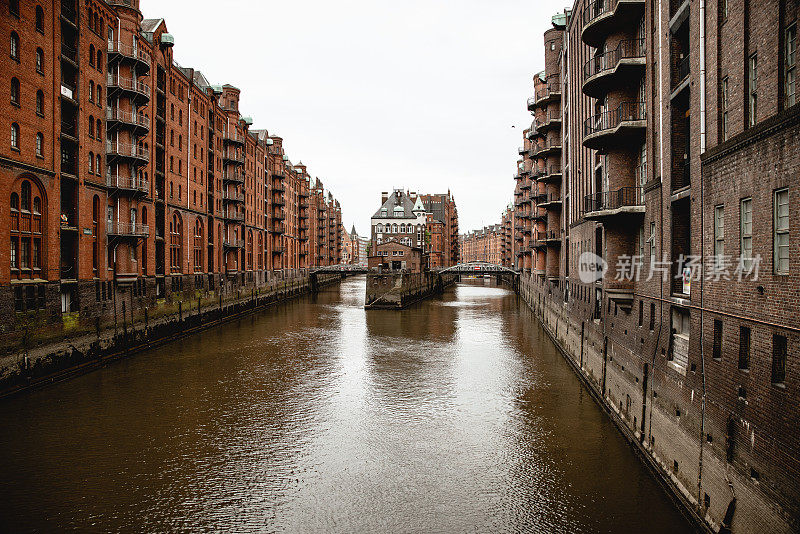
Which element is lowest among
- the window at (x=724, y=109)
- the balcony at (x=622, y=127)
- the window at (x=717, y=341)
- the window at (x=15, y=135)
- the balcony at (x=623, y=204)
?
the window at (x=717, y=341)

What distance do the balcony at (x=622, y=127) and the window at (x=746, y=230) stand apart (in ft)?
24.3

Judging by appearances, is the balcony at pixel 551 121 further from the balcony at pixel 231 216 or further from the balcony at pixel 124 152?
the balcony at pixel 231 216

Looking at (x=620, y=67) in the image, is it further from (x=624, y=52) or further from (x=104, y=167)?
(x=104, y=167)

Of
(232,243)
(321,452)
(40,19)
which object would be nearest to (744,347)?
(321,452)

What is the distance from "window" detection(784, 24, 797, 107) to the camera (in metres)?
7.79

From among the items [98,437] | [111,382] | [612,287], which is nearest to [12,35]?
[111,382]

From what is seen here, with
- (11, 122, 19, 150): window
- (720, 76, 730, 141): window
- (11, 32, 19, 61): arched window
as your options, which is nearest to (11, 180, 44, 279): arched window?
(11, 122, 19, 150): window

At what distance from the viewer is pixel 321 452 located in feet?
47.3

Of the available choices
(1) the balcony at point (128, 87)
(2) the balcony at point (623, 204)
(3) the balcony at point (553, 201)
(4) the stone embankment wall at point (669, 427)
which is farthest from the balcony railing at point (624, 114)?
(1) the balcony at point (128, 87)

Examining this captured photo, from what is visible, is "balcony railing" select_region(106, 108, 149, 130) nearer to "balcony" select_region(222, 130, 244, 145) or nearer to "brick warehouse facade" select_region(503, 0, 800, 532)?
"balcony" select_region(222, 130, 244, 145)

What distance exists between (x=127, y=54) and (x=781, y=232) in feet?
110

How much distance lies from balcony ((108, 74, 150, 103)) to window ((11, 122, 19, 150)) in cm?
899

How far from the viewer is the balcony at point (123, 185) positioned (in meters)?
30.7

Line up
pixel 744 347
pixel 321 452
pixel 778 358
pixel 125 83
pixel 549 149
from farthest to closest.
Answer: pixel 549 149 < pixel 125 83 < pixel 321 452 < pixel 744 347 < pixel 778 358
